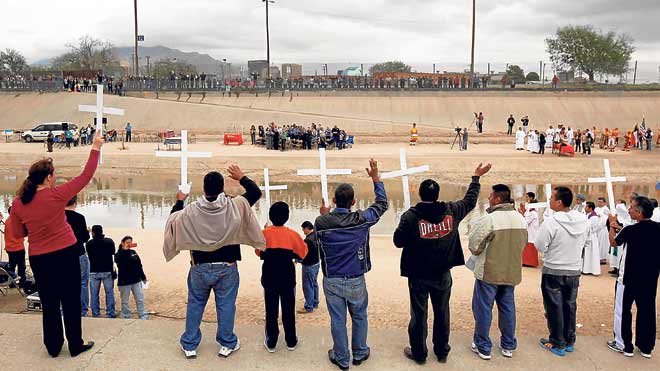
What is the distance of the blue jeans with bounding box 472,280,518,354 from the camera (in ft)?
17.9

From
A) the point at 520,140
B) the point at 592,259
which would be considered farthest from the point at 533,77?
the point at 592,259

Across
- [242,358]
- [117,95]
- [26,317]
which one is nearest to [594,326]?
[242,358]

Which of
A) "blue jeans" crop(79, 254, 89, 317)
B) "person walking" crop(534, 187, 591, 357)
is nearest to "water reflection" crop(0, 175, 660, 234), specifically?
"blue jeans" crop(79, 254, 89, 317)

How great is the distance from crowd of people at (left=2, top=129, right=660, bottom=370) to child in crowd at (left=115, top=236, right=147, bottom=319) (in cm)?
234

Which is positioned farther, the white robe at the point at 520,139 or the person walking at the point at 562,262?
the white robe at the point at 520,139

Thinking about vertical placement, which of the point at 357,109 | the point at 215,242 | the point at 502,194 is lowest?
the point at 215,242

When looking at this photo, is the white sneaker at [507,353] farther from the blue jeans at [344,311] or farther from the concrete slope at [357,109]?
the concrete slope at [357,109]

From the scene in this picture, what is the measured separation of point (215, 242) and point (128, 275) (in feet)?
10.3

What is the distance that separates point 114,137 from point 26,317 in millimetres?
30686

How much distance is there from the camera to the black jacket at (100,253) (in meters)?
7.46

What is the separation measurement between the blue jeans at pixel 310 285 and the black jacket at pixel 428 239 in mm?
2949

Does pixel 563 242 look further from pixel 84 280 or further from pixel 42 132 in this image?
pixel 42 132

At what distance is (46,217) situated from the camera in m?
4.75

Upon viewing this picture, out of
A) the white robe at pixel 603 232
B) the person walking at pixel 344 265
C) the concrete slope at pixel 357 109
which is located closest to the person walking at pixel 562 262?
the person walking at pixel 344 265
